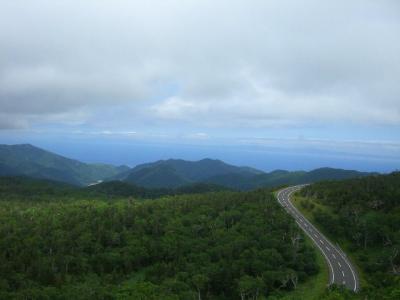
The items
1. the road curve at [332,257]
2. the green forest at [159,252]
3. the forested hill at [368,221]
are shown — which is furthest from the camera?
the forested hill at [368,221]

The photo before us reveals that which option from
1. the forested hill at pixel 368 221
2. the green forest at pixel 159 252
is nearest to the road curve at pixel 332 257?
the forested hill at pixel 368 221

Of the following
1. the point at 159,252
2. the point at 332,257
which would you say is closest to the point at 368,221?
the point at 332,257

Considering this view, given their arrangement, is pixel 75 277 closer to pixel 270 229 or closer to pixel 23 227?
pixel 23 227

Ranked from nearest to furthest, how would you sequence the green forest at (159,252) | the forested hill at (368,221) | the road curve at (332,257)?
the road curve at (332,257) → the green forest at (159,252) → the forested hill at (368,221)

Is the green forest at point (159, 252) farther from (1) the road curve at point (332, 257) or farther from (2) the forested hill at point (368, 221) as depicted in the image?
(2) the forested hill at point (368, 221)

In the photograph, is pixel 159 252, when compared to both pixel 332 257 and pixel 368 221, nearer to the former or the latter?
pixel 332 257

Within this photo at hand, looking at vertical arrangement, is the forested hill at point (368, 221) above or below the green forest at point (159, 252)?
above

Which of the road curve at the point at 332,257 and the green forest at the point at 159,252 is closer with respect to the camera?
the road curve at the point at 332,257
